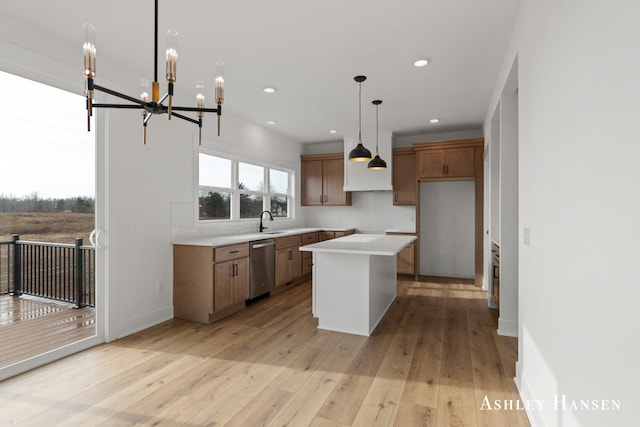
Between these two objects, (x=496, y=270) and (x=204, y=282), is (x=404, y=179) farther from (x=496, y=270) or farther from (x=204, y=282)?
(x=204, y=282)

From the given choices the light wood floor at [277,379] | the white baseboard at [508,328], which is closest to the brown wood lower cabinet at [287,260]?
the light wood floor at [277,379]

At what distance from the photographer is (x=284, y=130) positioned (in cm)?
599

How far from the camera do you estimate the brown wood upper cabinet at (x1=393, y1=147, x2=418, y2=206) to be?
6012 millimetres

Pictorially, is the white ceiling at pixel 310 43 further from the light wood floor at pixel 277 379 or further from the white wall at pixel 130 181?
the light wood floor at pixel 277 379

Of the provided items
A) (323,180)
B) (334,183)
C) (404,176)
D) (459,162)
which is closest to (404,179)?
(404,176)

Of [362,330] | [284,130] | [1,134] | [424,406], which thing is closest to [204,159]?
[284,130]

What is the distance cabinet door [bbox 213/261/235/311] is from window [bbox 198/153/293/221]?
1038 millimetres

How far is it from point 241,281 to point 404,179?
138 inches

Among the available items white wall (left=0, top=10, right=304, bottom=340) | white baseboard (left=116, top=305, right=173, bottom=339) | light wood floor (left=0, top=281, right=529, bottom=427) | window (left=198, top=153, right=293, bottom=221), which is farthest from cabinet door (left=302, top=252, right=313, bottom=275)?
white baseboard (left=116, top=305, right=173, bottom=339)

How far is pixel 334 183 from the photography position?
665cm

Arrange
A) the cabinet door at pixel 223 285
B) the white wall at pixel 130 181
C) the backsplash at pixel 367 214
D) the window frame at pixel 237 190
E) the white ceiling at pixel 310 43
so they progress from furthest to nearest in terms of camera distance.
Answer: the backsplash at pixel 367 214, the window frame at pixel 237 190, the cabinet door at pixel 223 285, the white wall at pixel 130 181, the white ceiling at pixel 310 43

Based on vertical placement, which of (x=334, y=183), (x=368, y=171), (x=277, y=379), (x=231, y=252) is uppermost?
(x=368, y=171)

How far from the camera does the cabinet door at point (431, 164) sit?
18.5ft

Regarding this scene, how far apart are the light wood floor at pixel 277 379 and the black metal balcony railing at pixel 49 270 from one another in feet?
2.39
